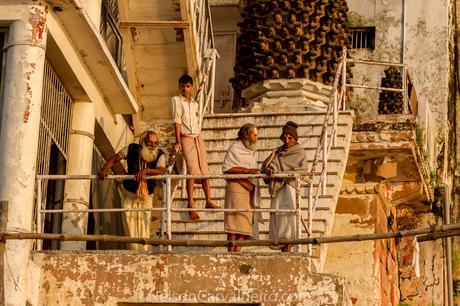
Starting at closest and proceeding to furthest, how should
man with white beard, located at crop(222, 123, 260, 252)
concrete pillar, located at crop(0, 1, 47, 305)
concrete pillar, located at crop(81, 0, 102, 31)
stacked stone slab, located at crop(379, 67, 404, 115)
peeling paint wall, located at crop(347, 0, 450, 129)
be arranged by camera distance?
concrete pillar, located at crop(0, 1, 47, 305), man with white beard, located at crop(222, 123, 260, 252), concrete pillar, located at crop(81, 0, 102, 31), stacked stone slab, located at crop(379, 67, 404, 115), peeling paint wall, located at crop(347, 0, 450, 129)

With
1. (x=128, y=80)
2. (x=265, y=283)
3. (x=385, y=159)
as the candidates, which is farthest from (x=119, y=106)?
(x=265, y=283)

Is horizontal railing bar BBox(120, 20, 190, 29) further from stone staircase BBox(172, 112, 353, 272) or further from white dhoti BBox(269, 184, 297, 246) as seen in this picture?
white dhoti BBox(269, 184, 297, 246)

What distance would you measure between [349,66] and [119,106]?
4512mm

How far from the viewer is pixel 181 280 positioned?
1892 centimetres

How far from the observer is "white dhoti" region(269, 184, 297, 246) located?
756 inches

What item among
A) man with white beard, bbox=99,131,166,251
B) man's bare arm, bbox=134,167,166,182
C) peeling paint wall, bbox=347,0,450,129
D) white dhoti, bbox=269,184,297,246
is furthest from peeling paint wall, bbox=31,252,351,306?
peeling paint wall, bbox=347,0,450,129

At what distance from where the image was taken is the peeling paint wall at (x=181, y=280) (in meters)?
18.8

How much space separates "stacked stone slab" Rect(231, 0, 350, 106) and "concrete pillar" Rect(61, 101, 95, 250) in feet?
11.7

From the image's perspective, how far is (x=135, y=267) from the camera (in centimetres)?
1898

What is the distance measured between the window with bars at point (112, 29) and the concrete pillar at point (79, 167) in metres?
1.71

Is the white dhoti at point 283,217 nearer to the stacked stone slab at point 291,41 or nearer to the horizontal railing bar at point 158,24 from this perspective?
the horizontal railing bar at point 158,24

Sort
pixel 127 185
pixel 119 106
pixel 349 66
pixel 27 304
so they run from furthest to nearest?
1. pixel 349 66
2. pixel 119 106
3. pixel 127 185
4. pixel 27 304

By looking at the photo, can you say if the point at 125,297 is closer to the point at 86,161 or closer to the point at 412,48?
the point at 86,161

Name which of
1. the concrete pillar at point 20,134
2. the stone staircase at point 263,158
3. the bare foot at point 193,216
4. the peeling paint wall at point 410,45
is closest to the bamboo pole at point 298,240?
the concrete pillar at point 20,134
